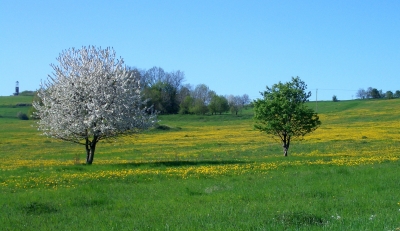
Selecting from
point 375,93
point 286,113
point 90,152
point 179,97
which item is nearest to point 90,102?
point 90,152

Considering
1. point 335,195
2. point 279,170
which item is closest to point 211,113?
point 279,170

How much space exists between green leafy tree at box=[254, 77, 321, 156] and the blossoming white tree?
8.99 meters

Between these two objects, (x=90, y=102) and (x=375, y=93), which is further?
(x=375, y=93)

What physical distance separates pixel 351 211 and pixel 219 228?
4103mm

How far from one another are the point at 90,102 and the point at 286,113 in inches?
566

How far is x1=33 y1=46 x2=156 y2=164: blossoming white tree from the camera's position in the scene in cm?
3147

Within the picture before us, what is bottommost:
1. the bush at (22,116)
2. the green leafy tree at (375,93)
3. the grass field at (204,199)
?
the grass field at (204,199)

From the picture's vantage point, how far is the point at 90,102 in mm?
32094

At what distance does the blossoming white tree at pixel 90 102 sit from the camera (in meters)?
31.5

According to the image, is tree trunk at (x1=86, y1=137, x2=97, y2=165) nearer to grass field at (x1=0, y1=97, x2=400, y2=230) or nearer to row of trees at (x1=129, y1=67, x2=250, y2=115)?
grass field at (x1=0, y1=97, x2=400, y2=230)

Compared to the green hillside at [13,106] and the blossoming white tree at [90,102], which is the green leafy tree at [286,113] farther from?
the green hillside at [13,106]

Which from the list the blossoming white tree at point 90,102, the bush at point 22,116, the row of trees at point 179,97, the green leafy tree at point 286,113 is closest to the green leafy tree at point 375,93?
the row of trees at point 179,97

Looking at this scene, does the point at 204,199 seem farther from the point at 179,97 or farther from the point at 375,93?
the point at 375,93

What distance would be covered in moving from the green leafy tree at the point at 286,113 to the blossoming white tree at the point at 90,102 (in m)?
8.99
